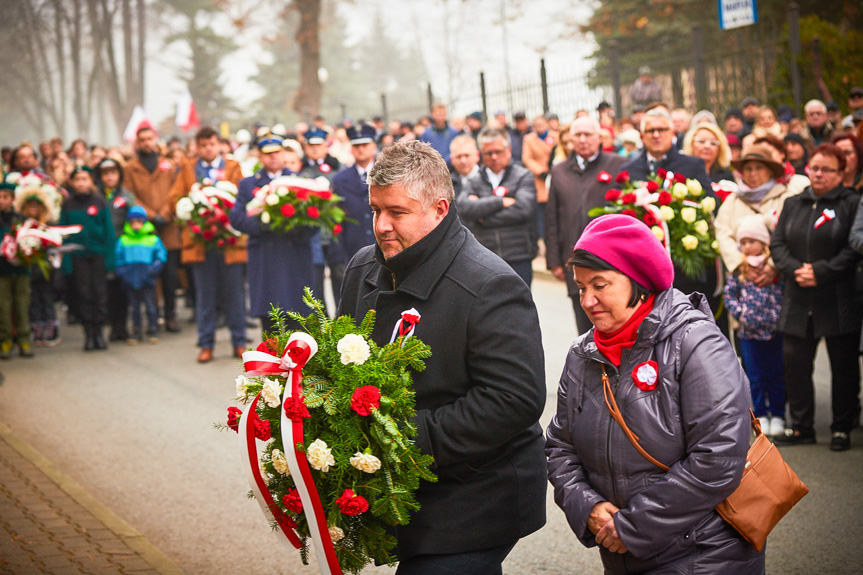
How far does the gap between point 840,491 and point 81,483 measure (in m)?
5.52

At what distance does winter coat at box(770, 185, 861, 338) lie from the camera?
23.1 ft

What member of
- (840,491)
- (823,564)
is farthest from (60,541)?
(840,491)

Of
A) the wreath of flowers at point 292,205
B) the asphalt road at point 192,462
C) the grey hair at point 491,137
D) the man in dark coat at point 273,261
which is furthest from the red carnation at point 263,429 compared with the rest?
the grey hair at point 491,137

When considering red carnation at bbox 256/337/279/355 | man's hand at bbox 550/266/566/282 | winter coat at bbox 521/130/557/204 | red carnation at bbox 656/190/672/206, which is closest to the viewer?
red carnation at bbox 256/337/279/355

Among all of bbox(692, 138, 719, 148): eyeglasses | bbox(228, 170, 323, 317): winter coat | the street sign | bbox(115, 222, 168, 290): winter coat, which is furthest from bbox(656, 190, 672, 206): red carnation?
bbox(115, 222, 168, 290): winter coat

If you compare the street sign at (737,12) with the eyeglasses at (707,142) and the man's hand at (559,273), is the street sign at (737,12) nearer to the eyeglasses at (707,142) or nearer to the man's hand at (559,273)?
the eyeglasses at (707,142)

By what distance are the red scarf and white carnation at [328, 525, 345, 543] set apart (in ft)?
3.61

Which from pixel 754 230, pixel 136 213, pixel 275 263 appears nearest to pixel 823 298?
pixel 754 230

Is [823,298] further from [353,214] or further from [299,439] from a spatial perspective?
[353,214]

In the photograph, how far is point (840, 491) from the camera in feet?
20.3

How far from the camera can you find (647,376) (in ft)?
10.4

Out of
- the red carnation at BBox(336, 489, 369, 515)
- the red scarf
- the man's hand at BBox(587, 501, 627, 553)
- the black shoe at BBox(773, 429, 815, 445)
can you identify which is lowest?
the black shoe at BBox(773, 429, 815, 445)

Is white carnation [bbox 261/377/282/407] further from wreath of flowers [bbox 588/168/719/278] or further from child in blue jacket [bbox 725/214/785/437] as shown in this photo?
child in blue jacket [bbox 725/214/785/437]

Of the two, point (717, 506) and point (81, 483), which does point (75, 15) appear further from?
point (717, 506)
